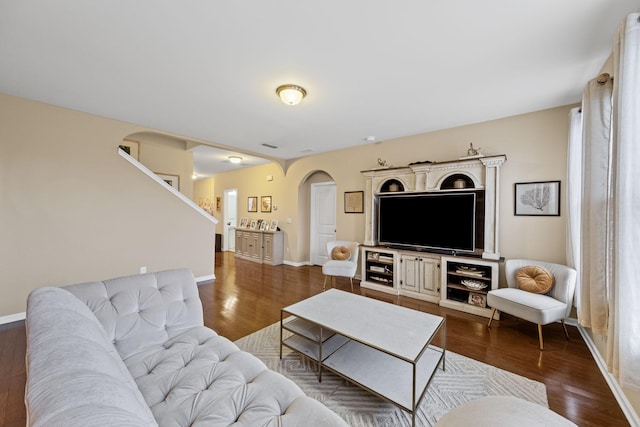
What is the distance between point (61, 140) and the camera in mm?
3041

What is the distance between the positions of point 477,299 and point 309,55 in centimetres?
339

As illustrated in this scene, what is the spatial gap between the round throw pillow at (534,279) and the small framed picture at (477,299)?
460 mm

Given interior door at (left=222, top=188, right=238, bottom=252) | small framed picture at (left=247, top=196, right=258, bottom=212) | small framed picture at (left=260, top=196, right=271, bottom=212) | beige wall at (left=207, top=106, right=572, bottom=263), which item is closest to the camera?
beige wall at (left=207, top=106, right=572, bottom=263)

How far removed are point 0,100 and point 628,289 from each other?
5.61 m

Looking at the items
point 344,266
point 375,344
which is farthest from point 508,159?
point 375,344

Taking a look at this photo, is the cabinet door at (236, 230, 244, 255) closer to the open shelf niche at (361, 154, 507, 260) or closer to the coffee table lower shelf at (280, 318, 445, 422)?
the open shelf niche at (361, 154, 507, 260)

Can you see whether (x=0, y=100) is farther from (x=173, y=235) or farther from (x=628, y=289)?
(x=628, y=289)

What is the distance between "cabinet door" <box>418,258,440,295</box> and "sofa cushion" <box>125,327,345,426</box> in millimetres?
2844

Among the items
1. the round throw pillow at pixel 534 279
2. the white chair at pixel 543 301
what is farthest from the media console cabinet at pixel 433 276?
the white chair at pixel 543 301

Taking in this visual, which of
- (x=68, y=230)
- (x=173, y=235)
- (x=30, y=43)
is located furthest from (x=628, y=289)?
(x=68, y=230)

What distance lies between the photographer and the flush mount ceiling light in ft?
7.97

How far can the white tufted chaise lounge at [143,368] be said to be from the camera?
2.01 feet

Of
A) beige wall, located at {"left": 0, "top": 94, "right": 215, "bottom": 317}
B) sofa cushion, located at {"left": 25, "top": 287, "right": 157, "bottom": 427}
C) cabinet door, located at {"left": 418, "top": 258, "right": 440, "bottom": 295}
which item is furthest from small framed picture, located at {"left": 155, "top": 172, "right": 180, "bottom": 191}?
cabinet door, located at {"left": 418, "top": 258, "right": 440, "bottom": 295}

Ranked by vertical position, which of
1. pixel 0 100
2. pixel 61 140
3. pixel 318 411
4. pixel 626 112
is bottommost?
pixel 318 411
